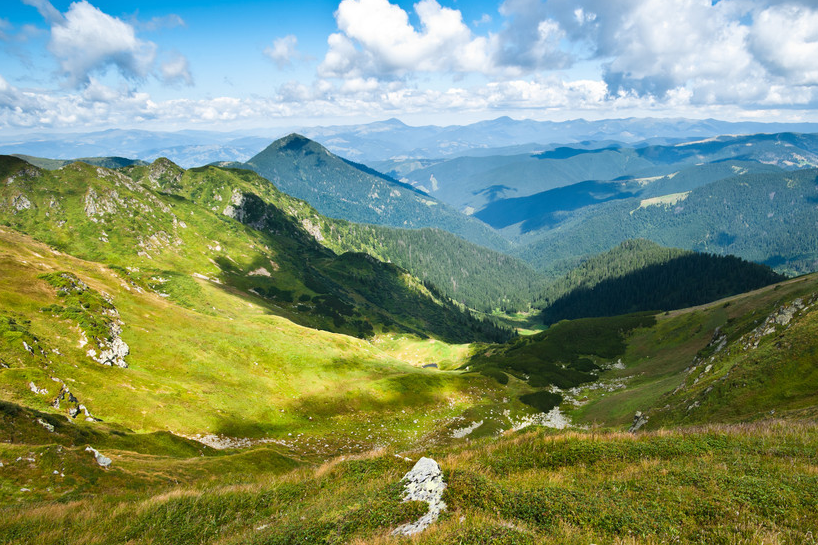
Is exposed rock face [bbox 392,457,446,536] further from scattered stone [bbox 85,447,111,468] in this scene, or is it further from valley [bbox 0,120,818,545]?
scattered stone [bbox 85,447,111,468]

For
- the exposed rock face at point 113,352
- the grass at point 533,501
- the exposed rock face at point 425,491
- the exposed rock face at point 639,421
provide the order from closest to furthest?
the grass at point 533,501, the exposed rock face at point 425,491, the exposed rock face at point 639,421, the exposed rock face at point 113,352

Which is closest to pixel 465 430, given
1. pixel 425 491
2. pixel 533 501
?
pixel 425 491

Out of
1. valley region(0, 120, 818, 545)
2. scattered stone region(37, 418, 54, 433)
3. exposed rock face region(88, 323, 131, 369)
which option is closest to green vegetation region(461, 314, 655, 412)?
valley region(0, 120, 818, 545)

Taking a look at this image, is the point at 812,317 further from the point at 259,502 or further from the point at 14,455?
the point at 14,455

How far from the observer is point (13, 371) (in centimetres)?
3819

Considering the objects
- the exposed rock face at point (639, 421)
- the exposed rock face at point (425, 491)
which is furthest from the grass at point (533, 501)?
the exposed rock face at point (639, 421)

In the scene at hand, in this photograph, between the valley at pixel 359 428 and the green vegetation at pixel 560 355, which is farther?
the green vegetation at pixel 560 355

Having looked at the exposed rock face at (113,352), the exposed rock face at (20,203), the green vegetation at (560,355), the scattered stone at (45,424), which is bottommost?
the green vegetation at (560,355)

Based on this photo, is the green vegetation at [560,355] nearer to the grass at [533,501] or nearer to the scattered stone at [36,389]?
the grass at [533,501]

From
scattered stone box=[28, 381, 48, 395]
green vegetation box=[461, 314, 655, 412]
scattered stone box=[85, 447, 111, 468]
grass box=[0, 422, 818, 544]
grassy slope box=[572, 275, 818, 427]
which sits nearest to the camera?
grass box=[0, 422, 818, 544]

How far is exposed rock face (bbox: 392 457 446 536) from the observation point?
12.9 meters

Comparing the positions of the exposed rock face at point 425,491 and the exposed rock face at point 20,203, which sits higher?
the exposed rock face at point 20,203

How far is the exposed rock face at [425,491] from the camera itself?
1295 centimetres

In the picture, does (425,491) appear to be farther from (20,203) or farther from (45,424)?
(20,203)
